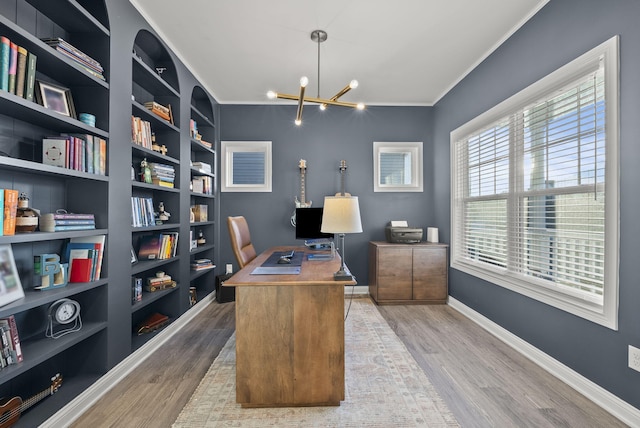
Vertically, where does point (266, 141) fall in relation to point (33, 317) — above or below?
above

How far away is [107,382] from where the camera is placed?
1.88 metres

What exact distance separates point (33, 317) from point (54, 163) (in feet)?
3.00

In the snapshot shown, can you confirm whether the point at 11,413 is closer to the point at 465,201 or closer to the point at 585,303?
the point at 585,303

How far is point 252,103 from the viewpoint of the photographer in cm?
407

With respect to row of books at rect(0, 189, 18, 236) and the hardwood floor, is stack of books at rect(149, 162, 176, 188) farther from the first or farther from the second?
the hardwood floor

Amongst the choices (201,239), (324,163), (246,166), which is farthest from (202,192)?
(324,163)

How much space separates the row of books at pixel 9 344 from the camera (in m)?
1.33

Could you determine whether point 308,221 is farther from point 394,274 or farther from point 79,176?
point 79,176

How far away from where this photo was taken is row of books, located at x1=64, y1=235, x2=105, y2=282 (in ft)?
5.78

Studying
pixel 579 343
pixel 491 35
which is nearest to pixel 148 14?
pixel 491 35

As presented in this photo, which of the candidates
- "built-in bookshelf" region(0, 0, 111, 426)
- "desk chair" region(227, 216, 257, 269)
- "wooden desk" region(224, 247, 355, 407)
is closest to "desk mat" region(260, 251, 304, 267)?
"desk chair" region(227, 216, 257, 269)

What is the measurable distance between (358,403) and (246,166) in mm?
3304

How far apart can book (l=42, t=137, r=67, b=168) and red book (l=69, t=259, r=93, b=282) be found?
600mm

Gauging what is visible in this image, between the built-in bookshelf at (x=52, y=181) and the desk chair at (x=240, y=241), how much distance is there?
834 millimetres
